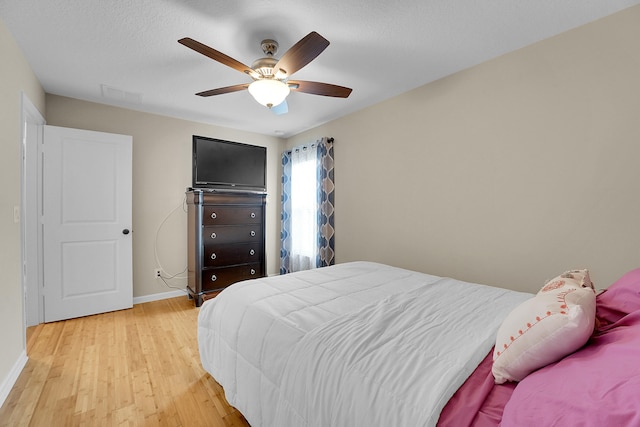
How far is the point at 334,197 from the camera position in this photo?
147 inches

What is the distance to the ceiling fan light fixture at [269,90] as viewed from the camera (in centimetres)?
188

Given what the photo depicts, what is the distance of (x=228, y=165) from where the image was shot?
3.91 m

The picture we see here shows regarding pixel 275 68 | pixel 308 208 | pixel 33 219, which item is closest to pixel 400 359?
pixel 275 68

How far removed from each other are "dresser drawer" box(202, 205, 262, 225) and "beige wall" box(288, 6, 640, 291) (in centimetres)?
166

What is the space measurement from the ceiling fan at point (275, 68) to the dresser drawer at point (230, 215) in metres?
1.63

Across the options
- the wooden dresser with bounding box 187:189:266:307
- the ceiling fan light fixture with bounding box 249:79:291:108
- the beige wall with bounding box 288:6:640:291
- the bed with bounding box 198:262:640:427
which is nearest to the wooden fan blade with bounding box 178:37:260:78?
the ceiling fan light fixture with bounding box 249:79:291:108

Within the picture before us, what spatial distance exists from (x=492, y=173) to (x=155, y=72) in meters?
3.03

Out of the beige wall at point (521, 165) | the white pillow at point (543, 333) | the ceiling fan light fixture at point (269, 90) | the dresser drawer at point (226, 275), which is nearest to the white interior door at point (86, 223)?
the dresser drawer at point (226, 275)

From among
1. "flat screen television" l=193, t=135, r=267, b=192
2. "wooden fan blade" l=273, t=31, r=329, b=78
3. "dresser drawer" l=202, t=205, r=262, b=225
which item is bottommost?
"dresser drawer" l=202, t=205, r=262, b=225

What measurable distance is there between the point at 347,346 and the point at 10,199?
2420mm

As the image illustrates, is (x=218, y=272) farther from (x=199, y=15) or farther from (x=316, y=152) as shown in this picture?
(x=199, y=15)

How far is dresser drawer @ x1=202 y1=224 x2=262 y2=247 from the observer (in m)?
3.44

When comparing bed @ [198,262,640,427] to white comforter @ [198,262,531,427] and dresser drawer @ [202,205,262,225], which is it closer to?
white comforter @ [198,262,531,427]

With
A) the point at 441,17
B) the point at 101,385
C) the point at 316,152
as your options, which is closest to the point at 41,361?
the point at 101,385
